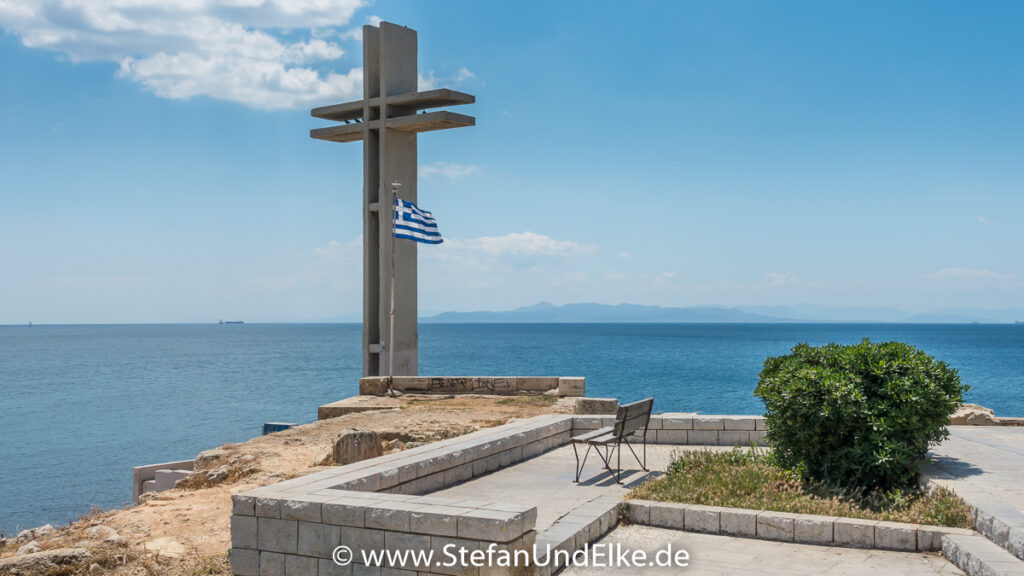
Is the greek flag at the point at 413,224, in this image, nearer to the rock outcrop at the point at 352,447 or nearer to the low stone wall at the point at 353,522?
the rock outcrop at the point at 352,447

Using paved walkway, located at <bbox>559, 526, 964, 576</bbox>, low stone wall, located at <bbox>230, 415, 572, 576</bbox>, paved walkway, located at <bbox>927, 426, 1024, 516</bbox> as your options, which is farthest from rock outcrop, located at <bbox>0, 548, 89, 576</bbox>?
paved walkway, located at <bbox>927, 426, 1024, 516</bbox>

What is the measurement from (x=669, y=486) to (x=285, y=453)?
26.6ft

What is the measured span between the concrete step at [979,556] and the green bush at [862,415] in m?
1.38

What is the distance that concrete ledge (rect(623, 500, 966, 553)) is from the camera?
6812mm

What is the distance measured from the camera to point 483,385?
20766 mm

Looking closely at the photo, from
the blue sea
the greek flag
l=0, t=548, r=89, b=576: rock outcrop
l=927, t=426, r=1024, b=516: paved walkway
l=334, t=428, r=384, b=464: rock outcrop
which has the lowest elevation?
the blue sea

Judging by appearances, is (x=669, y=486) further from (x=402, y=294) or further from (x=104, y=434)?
(x=104, y=434)

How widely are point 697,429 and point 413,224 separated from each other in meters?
13.1

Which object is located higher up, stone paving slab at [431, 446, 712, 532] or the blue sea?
stone paving slab at [431, 446, 712, 532]

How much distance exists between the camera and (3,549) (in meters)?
10.1

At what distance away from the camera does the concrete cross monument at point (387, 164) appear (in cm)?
2784

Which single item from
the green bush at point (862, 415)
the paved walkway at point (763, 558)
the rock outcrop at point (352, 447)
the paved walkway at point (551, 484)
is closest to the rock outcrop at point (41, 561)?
the paved walkway at point (551, 484)

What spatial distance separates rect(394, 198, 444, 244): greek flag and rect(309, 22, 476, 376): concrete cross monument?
12.7ft

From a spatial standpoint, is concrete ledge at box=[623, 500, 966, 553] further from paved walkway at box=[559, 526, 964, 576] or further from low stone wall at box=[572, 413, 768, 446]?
low stone wall at box=[572, 413, 768, 446]
